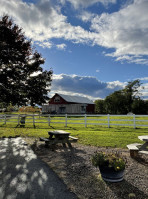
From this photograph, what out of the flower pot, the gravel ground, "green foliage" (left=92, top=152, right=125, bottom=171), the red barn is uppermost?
the red barn

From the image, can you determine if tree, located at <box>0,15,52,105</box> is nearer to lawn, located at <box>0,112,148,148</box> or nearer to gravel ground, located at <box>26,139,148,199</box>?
lawn, located at <box>0,112,148,148</box>

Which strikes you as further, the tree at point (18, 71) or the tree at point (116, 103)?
the tree at point (116, 103)

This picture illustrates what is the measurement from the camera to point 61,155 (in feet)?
23.3

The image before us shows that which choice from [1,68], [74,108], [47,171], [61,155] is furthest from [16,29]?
[74,108]

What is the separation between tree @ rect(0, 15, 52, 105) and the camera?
10930 millimetres

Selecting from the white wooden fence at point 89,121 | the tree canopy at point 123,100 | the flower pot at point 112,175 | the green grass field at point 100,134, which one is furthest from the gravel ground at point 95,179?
the tree canopy at point 123,100

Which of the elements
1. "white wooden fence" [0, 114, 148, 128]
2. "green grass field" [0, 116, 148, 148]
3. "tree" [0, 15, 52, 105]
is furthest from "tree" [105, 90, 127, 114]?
"tree" [0, 15, 52, 105]

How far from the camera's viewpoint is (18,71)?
11711 millimetres

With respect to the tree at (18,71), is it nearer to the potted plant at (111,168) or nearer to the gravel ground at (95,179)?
the gravel ground at (95,179)

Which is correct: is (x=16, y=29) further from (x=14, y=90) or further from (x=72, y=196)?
(x=72, y=196)

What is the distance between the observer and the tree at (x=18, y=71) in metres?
10.9

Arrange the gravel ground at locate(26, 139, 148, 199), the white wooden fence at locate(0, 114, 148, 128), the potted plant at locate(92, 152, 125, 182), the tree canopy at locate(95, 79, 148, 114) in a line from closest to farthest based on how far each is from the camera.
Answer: the gravel ground at locate(26, 139, 148, 199) < the potted plant at locate(92, 152, 125, 182) < the white wooden fence at locate(0, 114, 148, 128) < the tree canopy at locate(95, 79, 148, 114)

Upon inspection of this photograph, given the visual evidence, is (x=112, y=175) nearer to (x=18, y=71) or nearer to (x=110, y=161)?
(x=110, y=161)

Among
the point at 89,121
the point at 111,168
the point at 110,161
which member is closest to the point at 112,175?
the point at 111,168
